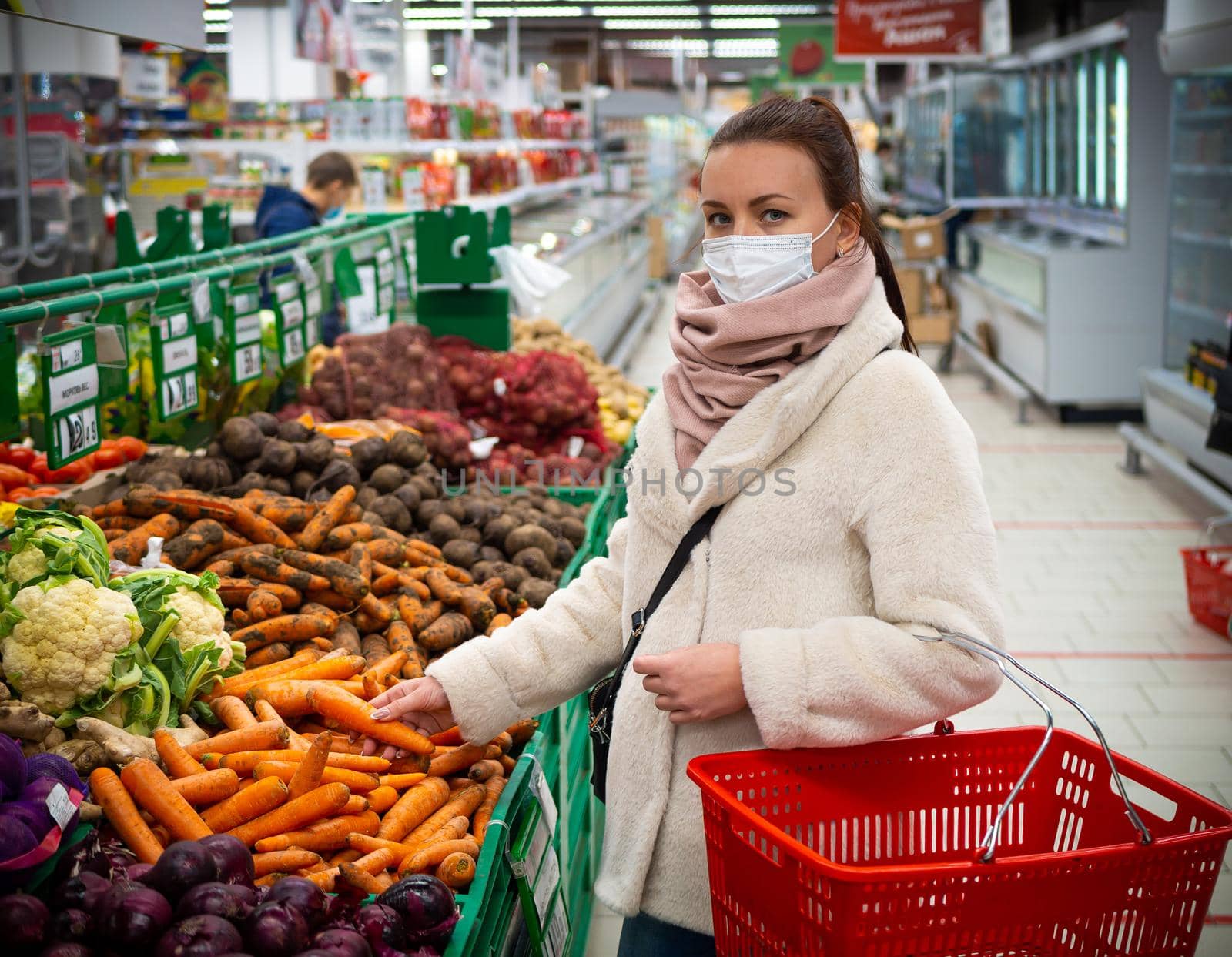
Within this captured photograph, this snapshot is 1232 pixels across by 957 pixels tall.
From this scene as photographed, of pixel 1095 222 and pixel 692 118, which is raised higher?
pixel 692 118

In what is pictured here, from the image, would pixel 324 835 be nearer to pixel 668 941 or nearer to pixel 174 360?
pixel 668 941

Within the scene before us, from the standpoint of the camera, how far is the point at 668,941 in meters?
1.73

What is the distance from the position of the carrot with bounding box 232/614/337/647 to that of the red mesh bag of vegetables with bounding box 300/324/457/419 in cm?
180

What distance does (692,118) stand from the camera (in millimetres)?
28797

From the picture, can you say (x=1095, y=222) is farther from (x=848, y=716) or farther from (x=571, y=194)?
(x=848, y=716)

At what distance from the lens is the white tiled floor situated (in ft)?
13.5

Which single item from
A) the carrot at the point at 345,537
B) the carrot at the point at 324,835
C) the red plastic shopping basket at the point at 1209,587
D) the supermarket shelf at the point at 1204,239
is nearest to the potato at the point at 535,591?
the carrot at the point at 345,537

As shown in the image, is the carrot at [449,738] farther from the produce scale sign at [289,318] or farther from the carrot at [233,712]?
the produce scale sign at [289,318]

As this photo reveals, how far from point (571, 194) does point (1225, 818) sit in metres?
14.0

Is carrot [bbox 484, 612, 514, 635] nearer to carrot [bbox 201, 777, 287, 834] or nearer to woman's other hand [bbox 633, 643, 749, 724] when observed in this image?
carrot [bbox 201, 777, 287, 834]

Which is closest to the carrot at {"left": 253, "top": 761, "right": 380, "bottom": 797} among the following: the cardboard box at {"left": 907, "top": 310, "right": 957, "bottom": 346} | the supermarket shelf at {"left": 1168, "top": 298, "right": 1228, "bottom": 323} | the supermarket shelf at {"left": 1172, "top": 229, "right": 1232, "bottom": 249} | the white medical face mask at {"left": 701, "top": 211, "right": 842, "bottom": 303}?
the white medical face mask at {"left": 701, "top": 211, "right": 842, "bottom": 303}

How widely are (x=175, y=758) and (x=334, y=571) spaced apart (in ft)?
2.80

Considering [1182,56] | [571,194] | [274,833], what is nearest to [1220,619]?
[1182,56]

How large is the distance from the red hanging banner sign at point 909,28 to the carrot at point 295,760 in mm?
10333
